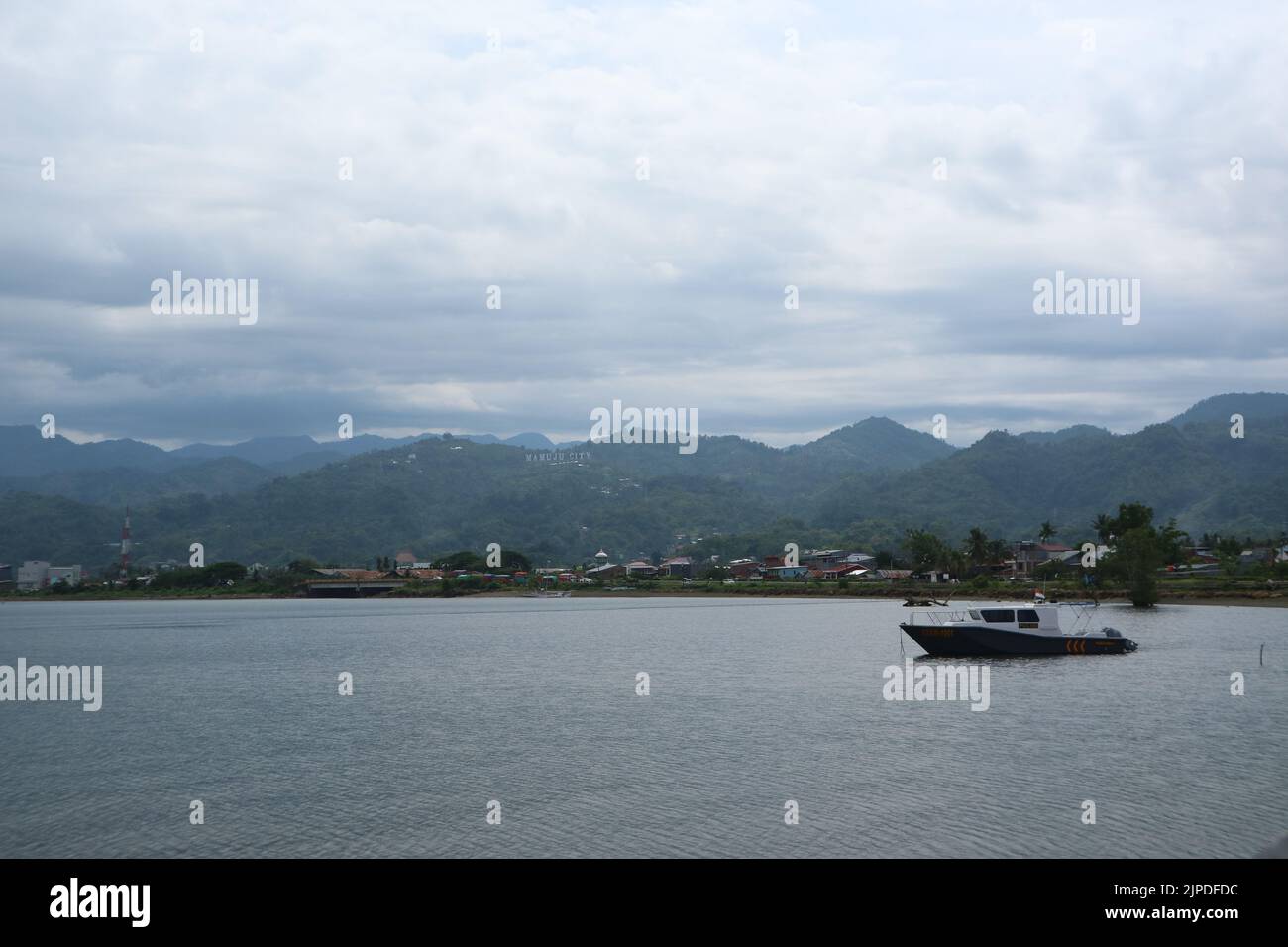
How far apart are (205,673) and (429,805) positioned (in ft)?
163

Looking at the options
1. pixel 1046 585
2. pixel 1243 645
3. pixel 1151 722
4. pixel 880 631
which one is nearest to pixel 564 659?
pixel 880 631

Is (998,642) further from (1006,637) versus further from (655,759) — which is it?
(655,759)

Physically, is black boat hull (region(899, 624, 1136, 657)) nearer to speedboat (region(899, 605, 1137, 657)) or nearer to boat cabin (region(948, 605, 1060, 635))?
speedboat (region(899, 605, 1137, 657))

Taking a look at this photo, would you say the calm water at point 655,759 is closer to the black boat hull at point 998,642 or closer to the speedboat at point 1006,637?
the black boat hull at point 998,642

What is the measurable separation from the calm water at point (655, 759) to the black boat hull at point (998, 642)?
4.55 ft

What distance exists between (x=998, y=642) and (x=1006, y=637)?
65 centimetres

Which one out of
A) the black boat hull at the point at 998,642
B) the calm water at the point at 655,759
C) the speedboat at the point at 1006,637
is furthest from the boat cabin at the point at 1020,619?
the calm water at the point at 655,759

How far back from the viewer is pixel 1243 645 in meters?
81.3

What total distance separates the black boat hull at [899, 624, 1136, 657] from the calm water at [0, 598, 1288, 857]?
1386 millimetres

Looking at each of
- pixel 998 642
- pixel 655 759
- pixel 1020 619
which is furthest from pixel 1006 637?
pixel 655 759

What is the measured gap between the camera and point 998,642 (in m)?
77.1

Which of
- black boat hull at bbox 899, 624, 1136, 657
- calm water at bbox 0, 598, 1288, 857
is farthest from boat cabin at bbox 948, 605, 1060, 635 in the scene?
calm water at bbox 0, 598, 1288, 857
